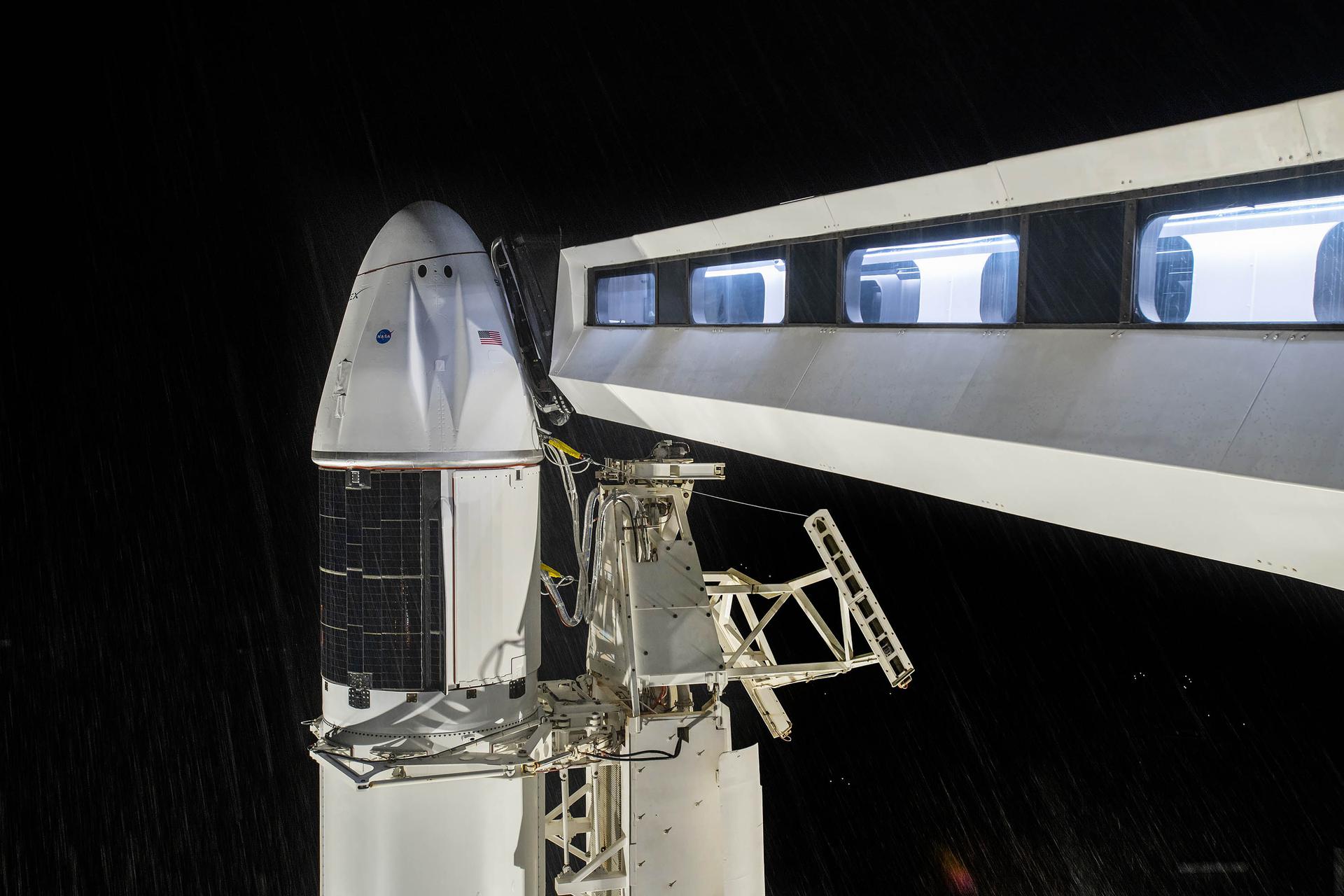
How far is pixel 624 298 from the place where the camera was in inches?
350

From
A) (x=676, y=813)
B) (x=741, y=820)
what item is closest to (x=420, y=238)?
(x=676, y=813)

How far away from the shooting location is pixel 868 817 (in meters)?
9.77

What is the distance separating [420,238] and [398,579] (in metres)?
2.28

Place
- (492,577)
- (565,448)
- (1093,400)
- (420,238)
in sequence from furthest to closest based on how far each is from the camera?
1. (565,448)
2. (420,238)
3. (492,577)
4. (1093,400)

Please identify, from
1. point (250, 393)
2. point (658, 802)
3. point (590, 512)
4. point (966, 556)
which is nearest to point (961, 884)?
point (966, 556)

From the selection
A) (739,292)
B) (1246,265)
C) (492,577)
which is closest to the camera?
(1246,265)

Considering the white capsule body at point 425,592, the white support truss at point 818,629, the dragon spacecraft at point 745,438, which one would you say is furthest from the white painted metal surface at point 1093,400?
the white capsule body at point 425,592

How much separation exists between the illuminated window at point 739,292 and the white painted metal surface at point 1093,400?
200mm

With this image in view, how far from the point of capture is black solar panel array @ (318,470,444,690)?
5844mm

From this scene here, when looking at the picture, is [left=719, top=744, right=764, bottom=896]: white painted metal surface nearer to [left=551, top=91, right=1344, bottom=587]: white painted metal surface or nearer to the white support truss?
the white support truss

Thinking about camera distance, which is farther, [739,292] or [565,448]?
[739,292]

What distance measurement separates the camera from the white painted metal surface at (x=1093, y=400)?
3.46 metres

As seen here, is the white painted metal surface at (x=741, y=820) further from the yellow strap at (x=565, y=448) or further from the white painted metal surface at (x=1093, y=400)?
the yellow strap at (x=565, y=448)

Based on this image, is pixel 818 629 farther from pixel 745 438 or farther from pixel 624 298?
pixel 624 298
